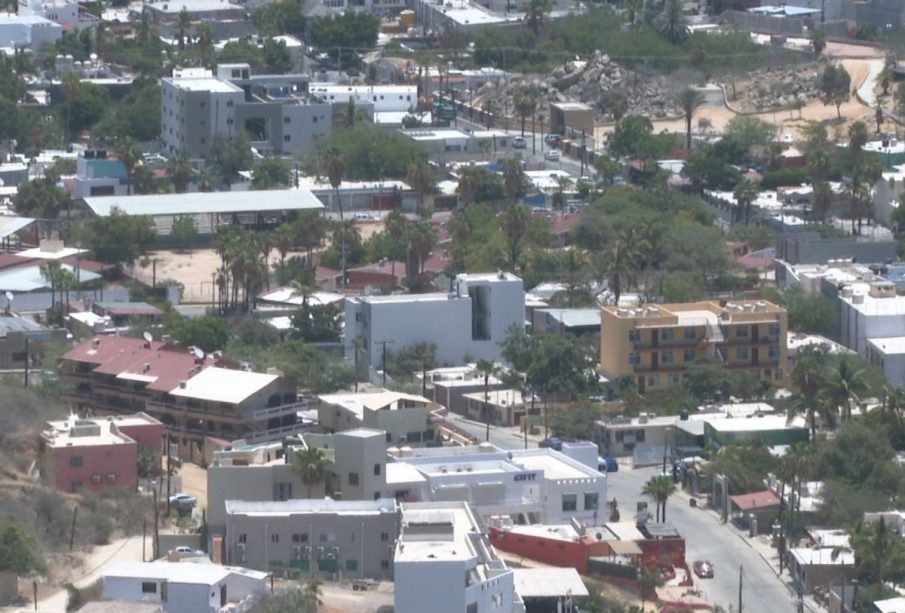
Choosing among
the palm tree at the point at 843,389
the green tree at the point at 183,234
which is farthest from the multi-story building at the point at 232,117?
the palm tree at the point at 843,389

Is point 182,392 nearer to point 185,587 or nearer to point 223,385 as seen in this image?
point 223,385

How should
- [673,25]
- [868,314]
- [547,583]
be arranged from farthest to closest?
1. [673,25]
2. [868,314]
3. [547,583]

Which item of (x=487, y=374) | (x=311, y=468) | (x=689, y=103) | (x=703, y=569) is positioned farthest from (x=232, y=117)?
(x=703, y=569)

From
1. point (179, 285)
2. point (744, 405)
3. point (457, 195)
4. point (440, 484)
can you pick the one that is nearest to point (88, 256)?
point (179, 285)

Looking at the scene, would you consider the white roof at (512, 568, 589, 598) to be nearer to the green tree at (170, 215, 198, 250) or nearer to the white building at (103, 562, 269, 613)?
the white building at (103, 562, 269, 613)

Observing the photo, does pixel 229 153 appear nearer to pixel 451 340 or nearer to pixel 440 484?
pixel 451 340

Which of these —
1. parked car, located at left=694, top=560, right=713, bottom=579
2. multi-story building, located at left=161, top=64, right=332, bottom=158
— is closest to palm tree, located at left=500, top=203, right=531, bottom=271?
multi-story building, located at left=161, top=64, right=332, bottom=158
